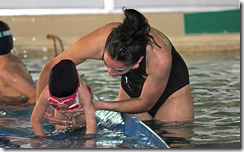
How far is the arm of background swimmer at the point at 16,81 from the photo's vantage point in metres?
3.85

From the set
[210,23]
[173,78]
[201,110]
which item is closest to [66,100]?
[173,78]

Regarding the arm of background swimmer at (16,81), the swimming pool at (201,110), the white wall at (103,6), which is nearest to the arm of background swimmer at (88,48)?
the swimming pool at (201,110)

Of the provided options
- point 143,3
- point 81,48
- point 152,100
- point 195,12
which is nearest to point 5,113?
point 81,48

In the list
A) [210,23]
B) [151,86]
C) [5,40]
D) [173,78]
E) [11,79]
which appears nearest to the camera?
[151,86]

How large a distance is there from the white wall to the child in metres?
6.48

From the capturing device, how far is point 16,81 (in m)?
3.86

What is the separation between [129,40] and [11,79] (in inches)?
67.3

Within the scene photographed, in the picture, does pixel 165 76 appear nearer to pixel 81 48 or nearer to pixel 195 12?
pixel 81 48

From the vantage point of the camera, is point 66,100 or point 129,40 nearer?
point 129,40

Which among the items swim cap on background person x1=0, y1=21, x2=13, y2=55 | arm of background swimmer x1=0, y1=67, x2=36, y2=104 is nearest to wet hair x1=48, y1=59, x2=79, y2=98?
arm of background swimmer x1=0, y1=67, x2=36, y2=104

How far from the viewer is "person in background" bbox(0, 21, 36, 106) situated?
3.87 metres

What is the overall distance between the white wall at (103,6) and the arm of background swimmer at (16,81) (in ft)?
17.5

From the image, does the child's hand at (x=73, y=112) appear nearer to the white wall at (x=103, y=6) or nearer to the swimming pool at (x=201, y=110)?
the swimming pool at (x=201, y=110)

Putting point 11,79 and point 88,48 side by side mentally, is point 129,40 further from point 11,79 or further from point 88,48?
point 11,79
